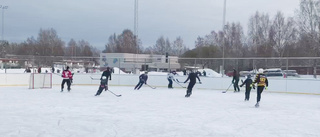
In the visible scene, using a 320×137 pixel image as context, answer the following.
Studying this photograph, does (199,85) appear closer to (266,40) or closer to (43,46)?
(266,40)

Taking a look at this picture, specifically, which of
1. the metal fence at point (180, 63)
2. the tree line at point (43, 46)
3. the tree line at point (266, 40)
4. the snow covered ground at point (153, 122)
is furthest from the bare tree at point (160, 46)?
the snow covered ground at point (153, 122)

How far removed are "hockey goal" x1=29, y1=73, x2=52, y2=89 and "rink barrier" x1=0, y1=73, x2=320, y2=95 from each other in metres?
2.29

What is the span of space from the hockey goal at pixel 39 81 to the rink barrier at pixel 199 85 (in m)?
2.29

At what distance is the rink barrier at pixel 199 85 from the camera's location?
60.4ft

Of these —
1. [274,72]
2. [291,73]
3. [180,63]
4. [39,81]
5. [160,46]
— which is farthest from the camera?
[160,46]

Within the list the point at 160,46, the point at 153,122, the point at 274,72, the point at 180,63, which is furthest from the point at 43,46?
the point at 153,122

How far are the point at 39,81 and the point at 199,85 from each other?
9473 millimetres

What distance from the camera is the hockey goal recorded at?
63.9 feet

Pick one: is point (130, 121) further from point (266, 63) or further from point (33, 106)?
point (266, 63)

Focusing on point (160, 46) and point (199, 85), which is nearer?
point (199, 85)

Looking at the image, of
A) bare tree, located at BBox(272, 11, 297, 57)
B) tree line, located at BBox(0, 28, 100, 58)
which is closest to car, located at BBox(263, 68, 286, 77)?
bare tree, located at BBox(272, 11, 297, 57)

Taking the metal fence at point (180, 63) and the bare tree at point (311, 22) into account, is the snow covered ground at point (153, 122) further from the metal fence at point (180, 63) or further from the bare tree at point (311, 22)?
the bare tree at point (311, 22)

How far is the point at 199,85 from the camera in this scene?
849 inches

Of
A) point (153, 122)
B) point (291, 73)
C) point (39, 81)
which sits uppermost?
point (291, 73)
